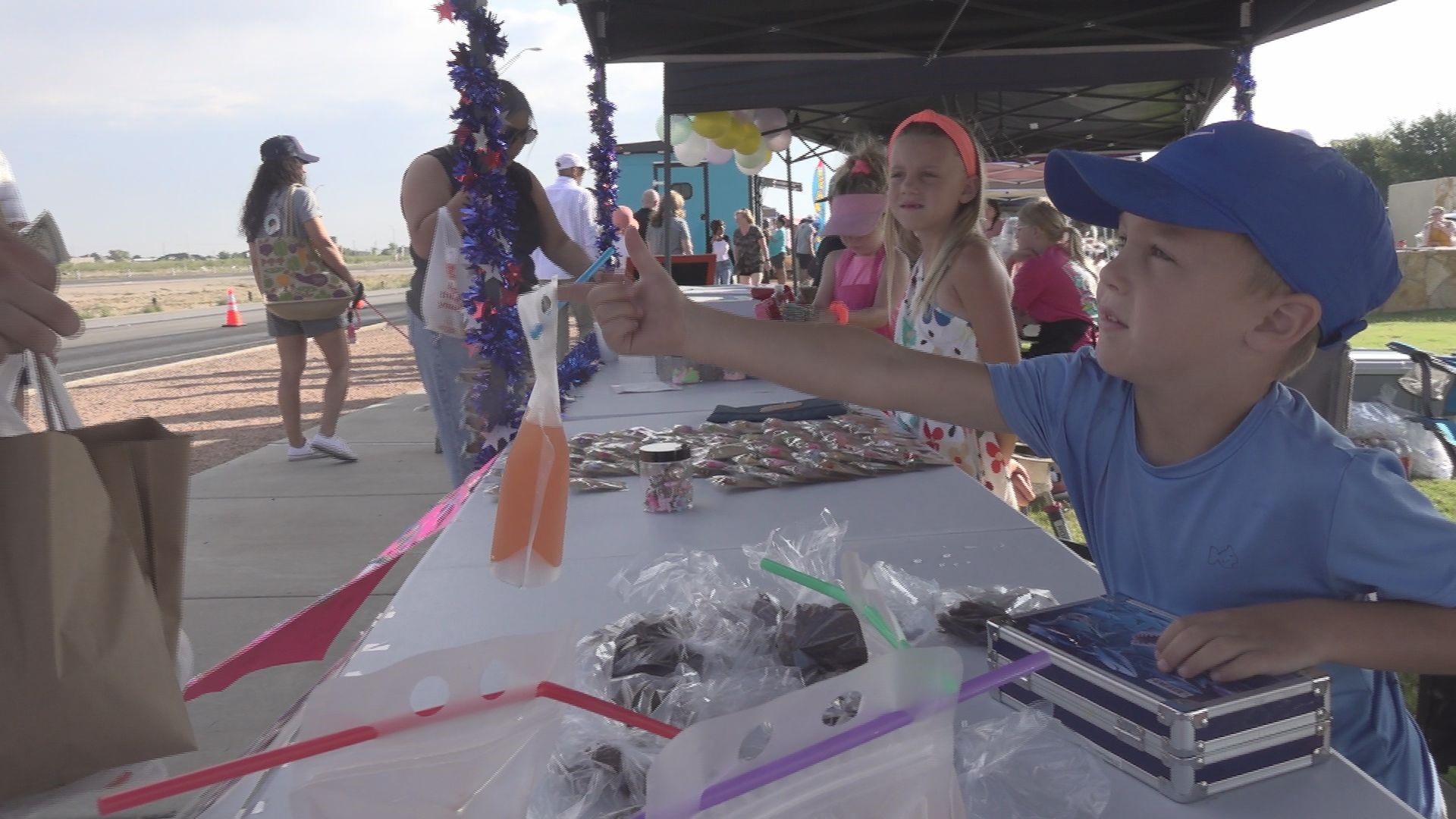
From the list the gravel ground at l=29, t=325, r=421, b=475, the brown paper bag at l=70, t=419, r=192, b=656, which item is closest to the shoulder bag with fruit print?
the gravel ground at l=29, t=325, r=421, b=475

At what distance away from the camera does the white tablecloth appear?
2.74ft

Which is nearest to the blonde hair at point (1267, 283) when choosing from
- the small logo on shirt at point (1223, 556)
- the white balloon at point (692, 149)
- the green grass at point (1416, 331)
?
the small logo on shirt at point (1223, 556)

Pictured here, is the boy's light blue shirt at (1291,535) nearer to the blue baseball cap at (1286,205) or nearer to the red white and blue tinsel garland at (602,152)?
the blue baseball cap at (1286,205)

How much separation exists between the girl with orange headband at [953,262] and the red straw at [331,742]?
214 cm

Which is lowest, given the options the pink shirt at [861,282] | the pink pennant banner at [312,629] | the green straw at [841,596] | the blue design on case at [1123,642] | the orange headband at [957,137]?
the pink pennant banner at [312,629]

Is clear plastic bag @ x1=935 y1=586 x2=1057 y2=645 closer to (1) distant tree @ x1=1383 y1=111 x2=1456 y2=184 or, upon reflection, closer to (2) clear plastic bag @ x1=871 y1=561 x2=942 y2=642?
(2) clear plastic bag @ x1=871 y1=561 x2=942 y2=642

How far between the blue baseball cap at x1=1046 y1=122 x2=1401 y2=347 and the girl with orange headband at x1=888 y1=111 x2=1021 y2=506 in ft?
4.64

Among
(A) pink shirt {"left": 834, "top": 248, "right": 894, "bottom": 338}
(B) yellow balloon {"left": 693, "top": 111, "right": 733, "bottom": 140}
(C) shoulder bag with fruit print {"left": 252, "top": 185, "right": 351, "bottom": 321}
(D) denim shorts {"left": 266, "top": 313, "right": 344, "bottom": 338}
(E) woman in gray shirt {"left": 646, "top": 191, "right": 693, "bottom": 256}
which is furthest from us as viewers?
(E) woman in gray shirt {"left": 646, "top": 191, "right": 693, "bottom": 256}

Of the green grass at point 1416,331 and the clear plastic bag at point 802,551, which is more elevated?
the clear plastic bag at point 802,551

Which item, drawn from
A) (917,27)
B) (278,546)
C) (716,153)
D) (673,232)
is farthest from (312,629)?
(673,232)

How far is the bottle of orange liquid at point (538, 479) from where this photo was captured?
1014 millimetres

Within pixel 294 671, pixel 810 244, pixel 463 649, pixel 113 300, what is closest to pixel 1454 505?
pixel 294 671

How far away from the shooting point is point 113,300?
2920cm

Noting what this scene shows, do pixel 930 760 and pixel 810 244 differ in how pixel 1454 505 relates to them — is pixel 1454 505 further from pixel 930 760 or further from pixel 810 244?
pixel 810 244
